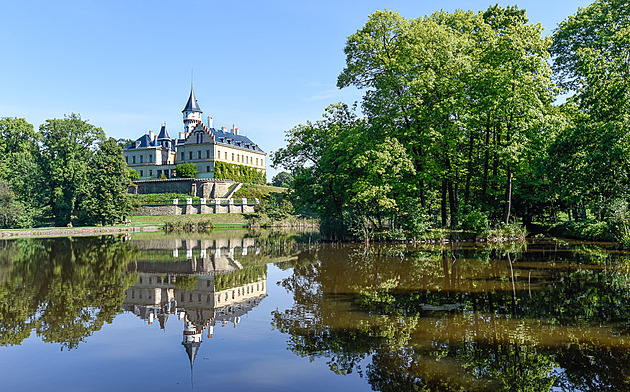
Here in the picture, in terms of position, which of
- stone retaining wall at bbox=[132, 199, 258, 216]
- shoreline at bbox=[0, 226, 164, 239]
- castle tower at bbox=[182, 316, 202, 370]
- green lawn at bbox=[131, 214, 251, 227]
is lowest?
castle tower at bbox=[182, 316, 202, 370]

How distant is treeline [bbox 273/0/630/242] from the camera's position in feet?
71.9

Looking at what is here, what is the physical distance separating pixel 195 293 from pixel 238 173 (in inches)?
2593

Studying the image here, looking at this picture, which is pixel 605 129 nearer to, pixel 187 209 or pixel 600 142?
pixel 600 142

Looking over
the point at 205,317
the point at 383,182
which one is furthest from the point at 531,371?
the point at 383,182

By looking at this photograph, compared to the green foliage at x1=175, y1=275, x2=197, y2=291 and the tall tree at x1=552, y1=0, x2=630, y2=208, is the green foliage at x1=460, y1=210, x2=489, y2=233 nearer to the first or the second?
the tall tree at x1=552, y1=0, x2=630, y2=208

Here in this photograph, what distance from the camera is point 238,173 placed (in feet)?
246

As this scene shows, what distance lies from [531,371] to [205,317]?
5.64 metres

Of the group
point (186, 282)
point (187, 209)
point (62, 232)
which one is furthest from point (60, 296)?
point (187, 209)

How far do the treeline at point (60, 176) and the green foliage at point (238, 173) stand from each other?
68.8 feet

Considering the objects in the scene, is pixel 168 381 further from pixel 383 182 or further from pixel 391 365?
pixel 383 182

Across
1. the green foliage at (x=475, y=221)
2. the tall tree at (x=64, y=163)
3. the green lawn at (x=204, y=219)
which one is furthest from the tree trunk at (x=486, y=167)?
the tall tree at (x=64, y=163)

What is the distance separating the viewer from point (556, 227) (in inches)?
1046

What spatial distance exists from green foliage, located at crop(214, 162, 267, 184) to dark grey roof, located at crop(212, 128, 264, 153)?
4.10 metres

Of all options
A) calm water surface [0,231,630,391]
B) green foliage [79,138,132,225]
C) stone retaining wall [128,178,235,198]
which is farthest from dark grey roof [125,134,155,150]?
calm water surface [0,231,630,391]
